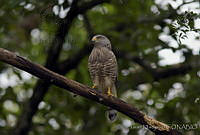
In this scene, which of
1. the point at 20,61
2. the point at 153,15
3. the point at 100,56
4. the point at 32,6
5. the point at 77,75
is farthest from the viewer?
the point at 77,75

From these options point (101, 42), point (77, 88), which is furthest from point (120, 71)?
point (77, 88)

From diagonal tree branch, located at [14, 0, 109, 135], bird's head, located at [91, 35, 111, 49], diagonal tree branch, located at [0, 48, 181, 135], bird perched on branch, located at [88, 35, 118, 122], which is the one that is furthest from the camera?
diagonal tree branch, located at [14, 0, 109, 135]

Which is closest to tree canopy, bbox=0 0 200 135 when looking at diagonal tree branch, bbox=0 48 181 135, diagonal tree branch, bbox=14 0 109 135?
diagonal tree branch, bbox=14 0 109 135

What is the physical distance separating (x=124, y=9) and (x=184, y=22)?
3.31 metres

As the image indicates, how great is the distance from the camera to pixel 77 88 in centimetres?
477

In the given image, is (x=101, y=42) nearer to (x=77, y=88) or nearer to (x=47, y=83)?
(x=47, y=83)

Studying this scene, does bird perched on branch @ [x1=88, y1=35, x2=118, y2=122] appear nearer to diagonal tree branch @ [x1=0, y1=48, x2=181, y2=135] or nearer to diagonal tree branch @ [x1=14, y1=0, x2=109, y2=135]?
diagonal tree branch @ [x1=14, y1=0, x2=109, y2=135]

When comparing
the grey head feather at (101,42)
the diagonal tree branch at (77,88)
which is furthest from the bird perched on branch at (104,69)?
the diagonal tree branch at (77,88)

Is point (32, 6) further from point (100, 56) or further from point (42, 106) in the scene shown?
point (42, 106)

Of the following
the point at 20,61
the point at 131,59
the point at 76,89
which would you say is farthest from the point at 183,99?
the point at 20,61

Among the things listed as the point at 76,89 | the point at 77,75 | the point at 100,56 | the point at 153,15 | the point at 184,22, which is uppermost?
the point at 153,15

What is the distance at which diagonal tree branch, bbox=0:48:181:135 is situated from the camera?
4.60 m

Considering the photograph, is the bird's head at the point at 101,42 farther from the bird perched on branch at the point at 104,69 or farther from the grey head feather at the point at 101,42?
the bird perched on branch at the point at 104,69

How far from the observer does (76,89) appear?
4.76m
